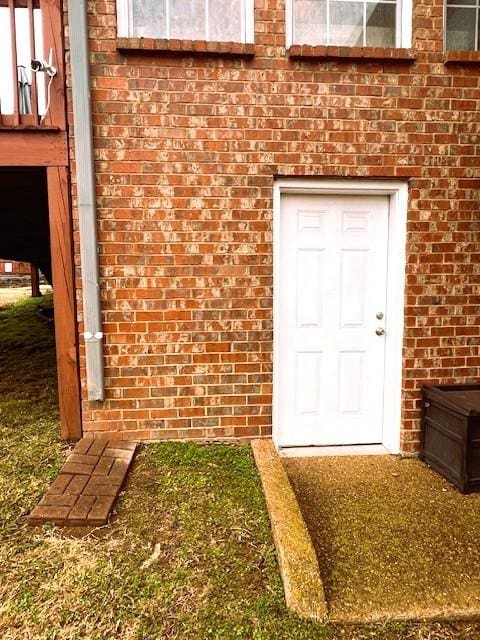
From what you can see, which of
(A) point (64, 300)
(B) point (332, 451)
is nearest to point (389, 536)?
(B) point (332, 451)

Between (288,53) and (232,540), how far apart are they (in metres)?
3.20

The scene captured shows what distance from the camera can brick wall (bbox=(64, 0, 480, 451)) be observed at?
132 inches

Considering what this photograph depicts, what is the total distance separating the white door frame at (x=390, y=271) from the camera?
11.6ft

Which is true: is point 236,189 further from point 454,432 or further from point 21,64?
point 454,432

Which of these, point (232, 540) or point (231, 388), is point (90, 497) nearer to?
point (232, 540)

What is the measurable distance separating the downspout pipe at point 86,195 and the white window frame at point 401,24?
1.40 m

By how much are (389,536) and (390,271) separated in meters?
1.95

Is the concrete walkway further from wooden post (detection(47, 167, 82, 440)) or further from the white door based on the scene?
wooden post (detection(47, 167, 82, 440))

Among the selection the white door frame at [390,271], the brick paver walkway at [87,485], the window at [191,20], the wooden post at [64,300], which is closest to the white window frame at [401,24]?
the window at [191,20]

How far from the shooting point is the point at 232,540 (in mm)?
2520

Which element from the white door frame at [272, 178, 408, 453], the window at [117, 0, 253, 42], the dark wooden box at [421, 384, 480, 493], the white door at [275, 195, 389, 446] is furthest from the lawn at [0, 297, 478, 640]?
the window at [117, 0, 253, 42]

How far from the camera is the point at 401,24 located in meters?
3.52

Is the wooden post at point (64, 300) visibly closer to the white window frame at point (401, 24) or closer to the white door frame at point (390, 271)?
the white door frame at point (390, 271)

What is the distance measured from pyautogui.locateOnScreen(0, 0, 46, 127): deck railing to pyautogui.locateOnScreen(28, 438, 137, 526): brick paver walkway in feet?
7.70
